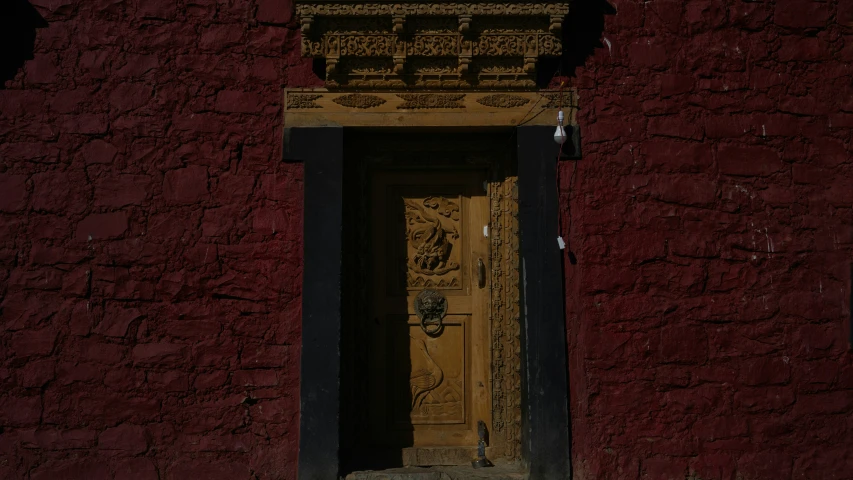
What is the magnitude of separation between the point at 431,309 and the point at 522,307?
24.6 inches

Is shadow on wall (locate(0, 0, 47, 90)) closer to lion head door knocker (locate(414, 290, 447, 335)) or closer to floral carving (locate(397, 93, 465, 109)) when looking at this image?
floral carving (locate(397, 93, 465, 109))

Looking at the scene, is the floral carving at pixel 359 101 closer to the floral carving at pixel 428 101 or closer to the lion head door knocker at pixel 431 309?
the floral carving at pixel 428 101

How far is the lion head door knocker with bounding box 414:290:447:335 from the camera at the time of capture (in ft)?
16.3

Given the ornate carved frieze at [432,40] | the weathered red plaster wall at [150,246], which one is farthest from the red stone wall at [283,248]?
the ornate carved frieze at [432,40]

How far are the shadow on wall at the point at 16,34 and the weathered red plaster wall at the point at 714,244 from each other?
11.5 ft

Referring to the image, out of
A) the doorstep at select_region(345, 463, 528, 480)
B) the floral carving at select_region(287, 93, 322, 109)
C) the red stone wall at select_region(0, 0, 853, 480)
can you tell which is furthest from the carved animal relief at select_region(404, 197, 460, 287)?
the doorstep at select_region(345, 463, 528, 480)

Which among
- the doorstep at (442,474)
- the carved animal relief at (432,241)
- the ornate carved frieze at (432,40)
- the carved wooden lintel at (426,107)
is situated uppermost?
the ornate carved frieze at (432,40)

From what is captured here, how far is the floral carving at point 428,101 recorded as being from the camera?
4738mm

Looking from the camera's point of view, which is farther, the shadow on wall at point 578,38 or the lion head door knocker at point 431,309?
the lion head door knocker at point 431,309

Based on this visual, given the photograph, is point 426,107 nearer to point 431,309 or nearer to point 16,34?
point 431,309

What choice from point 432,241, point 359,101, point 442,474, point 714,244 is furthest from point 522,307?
point 359,101

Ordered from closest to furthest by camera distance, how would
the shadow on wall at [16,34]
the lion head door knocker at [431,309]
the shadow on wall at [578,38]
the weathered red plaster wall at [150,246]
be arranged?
the weathered red plaster wall at [150,246], the shadow on wall at [16,34], the shadow on wall at [578,38], the lion head door knocker at [431,309]

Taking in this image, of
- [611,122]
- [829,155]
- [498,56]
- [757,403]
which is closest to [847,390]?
[757,403]

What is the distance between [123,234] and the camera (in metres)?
4.60
